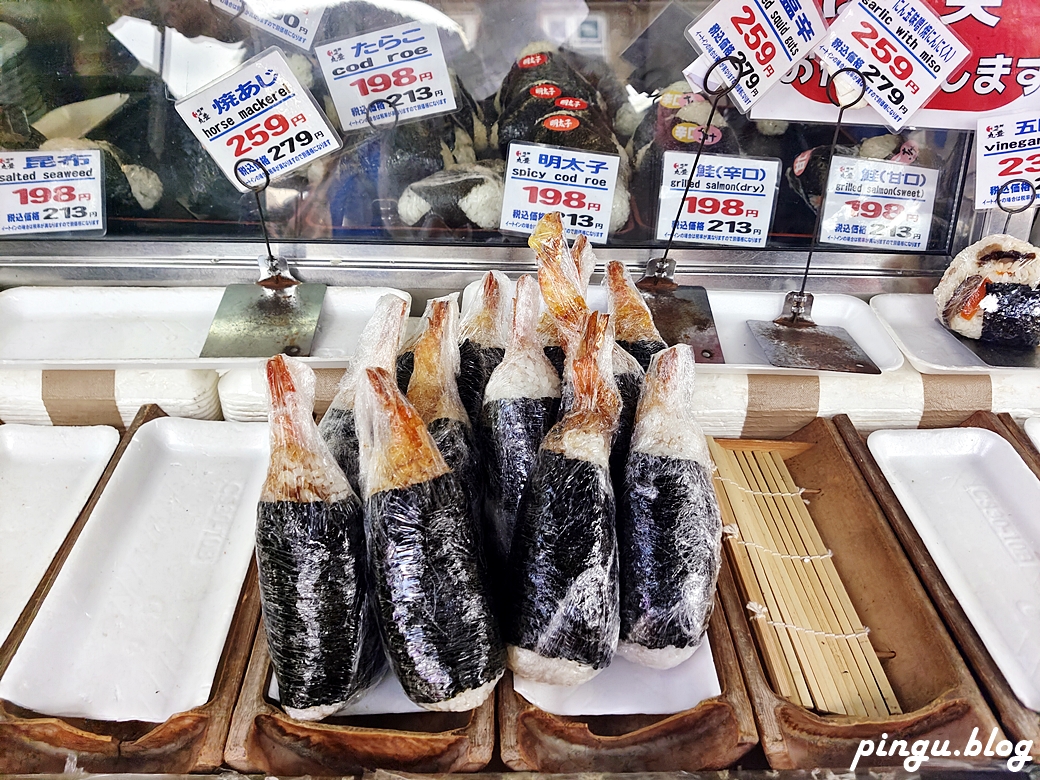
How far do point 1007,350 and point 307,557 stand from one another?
173 centimetres

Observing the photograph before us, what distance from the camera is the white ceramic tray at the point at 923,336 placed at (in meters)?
1.65

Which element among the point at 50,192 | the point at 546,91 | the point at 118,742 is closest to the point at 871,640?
the point at 118,742

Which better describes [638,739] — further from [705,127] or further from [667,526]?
[705,127]

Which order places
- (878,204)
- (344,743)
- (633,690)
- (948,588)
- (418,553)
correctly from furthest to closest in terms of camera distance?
(878,204) < (948,588) < (633,690) < (344,743) < (418,553)

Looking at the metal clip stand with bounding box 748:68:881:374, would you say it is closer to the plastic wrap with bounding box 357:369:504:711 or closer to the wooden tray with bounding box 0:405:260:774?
the plastic wrap with bounding box 357:369:504:711

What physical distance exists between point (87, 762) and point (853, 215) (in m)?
2.08

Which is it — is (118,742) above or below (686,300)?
below

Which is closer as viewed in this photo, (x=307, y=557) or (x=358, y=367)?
(x=307, y=557)

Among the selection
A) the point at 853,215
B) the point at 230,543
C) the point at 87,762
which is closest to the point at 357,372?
the point at 230,543

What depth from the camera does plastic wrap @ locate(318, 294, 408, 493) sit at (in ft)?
3.69

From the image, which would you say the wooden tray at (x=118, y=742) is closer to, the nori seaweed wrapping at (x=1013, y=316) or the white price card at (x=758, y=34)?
the white price card at (x=758, y=34)

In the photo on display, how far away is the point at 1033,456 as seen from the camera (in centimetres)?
158

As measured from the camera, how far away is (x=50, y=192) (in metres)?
1.75

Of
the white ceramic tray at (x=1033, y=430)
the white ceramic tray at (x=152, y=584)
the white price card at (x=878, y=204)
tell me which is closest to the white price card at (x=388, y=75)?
the white ceramic tray at (x=152, y=584)
